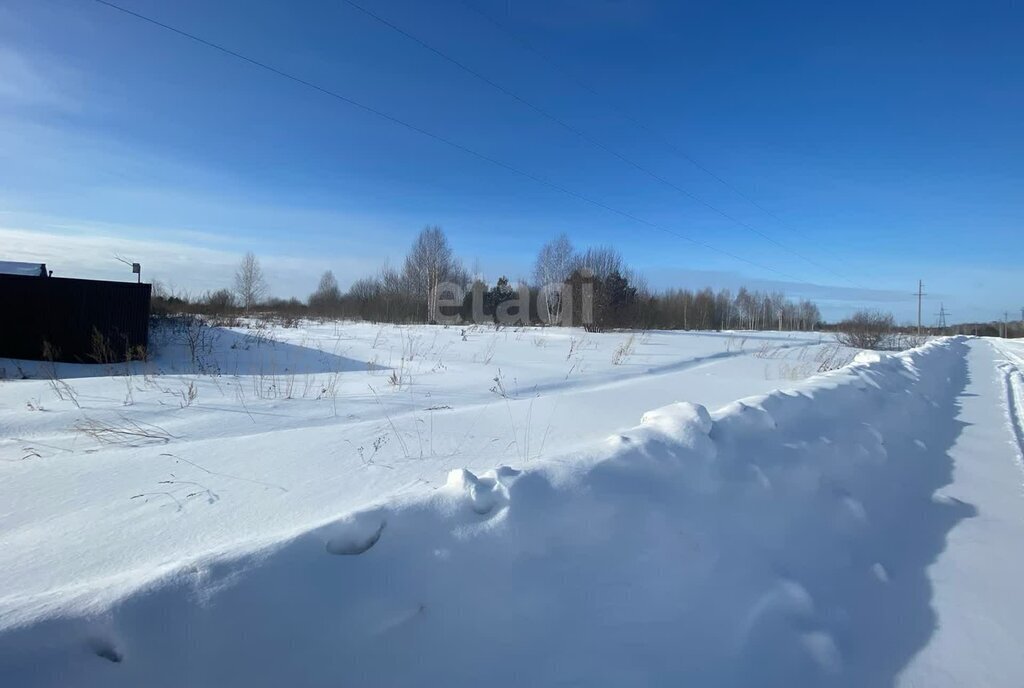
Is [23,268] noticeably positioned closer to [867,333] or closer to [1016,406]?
[1016,406]

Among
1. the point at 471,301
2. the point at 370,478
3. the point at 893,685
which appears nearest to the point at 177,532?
the point at 370,478

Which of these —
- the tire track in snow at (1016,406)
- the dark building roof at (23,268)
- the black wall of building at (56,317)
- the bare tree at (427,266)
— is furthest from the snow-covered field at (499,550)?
the bare tree at (427,266)

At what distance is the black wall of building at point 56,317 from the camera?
33.0ft

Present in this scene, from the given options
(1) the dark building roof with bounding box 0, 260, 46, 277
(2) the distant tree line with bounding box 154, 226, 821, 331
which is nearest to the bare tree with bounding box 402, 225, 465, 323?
(2) the distant tree line with bounding box 154, 226, 821, 331

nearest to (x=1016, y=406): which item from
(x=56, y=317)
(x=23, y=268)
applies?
(x=56, y=317)

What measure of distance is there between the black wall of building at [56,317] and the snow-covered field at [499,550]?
7.24m

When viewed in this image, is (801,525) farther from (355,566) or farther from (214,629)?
(214,629)

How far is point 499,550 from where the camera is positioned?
5.73 ft

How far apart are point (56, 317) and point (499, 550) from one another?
12.6 metres

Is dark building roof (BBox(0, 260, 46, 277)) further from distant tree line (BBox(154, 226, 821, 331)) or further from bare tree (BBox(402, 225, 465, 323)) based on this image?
bare tree (BBox(402, 225, 465, 323))

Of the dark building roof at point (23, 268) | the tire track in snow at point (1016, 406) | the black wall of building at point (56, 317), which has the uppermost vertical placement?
the dark building roof at point (23, 268)

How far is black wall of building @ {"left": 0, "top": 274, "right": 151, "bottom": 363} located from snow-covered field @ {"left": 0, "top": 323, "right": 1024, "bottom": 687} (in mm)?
7238

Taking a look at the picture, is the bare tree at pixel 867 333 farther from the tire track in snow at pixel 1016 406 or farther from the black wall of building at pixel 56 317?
the black wall of building at pixel 56 317

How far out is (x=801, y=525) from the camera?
2.77 m
